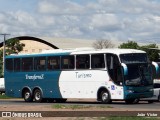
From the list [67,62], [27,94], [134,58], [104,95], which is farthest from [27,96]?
[134,58]

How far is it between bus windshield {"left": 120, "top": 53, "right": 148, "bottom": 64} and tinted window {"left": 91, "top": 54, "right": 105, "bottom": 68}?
50.0 inches

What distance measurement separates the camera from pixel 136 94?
104 ft

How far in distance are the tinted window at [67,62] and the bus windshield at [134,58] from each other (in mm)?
3752

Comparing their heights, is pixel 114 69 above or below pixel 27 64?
below

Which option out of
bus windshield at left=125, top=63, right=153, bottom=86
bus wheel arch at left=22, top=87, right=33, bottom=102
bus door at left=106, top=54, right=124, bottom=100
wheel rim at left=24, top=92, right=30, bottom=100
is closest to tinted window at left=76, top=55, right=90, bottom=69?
bus door at left=106, top=54, right=124, bottom=100

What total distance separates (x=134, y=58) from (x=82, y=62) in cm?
330

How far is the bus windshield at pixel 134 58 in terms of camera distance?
31250 mm

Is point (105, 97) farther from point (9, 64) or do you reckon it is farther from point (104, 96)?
point (9, 64)

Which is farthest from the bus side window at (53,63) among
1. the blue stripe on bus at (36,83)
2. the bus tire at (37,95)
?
the bus tire at (37,95)

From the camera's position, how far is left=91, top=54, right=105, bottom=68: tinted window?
31.8 metres

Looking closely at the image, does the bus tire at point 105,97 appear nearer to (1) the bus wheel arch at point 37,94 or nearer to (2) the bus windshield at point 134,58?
(2) the bus windshield at point 134,58

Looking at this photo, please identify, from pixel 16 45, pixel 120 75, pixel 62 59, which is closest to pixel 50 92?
pixel 62 59

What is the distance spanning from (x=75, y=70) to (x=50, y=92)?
298 cm

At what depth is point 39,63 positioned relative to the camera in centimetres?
3566
